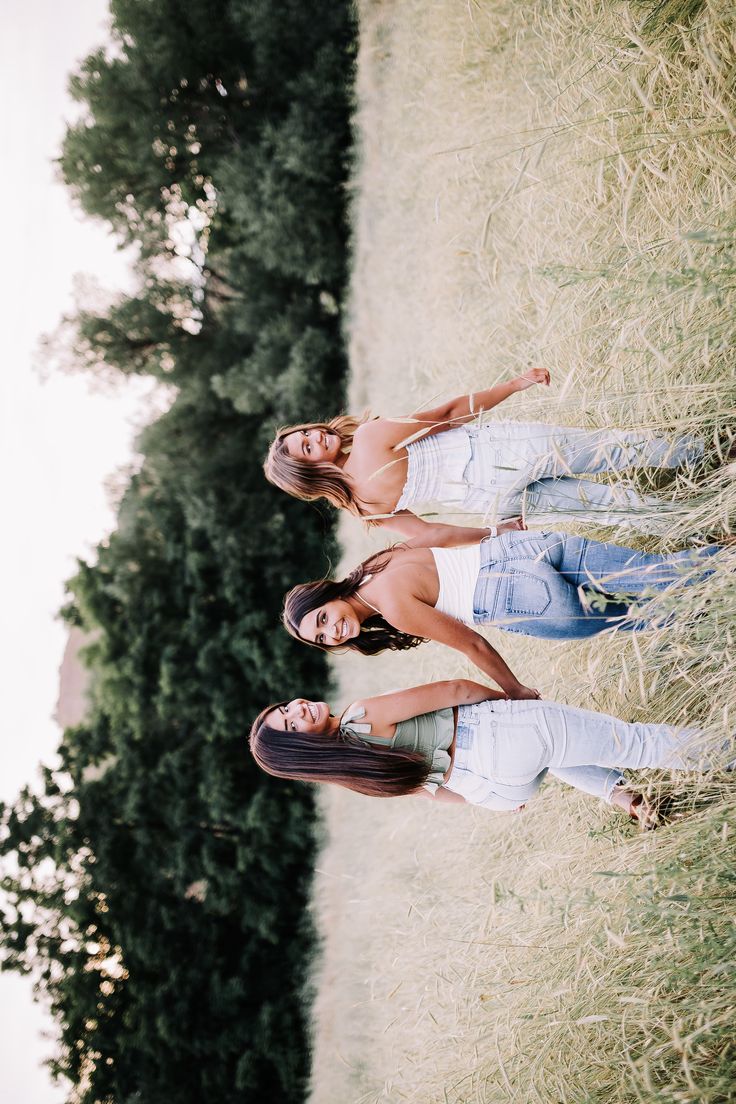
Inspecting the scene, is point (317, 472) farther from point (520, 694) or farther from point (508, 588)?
point (520, 694)

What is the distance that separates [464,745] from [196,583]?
6.62 m

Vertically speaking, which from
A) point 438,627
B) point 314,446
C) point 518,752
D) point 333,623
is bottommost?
point 518,752

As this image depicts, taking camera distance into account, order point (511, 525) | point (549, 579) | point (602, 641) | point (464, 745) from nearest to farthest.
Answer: point (549, 579)
point (464, 745)
point (511, 525)
point (602, 641)

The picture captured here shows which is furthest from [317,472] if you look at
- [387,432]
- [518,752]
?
[518,752]

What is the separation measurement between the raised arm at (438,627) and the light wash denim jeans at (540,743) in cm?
13

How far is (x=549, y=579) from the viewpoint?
6.24 ft

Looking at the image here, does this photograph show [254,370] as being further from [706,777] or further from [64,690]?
[706,777]

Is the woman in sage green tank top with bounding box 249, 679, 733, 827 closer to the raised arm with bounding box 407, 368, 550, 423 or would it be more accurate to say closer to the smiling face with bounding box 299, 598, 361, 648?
the smiling face with bounding box 299, 598, 361, 648

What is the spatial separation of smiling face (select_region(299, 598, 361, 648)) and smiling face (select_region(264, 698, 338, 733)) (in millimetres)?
198

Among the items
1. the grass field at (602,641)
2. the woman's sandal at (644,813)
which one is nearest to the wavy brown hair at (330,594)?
the grass field at (602,641)

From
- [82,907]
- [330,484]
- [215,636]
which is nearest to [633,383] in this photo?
[330,484]

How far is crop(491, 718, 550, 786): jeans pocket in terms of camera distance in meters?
1.91

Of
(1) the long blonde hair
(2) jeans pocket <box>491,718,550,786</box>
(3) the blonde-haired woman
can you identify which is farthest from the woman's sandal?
(1) the long blonde hair

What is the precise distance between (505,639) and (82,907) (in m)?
6.17
